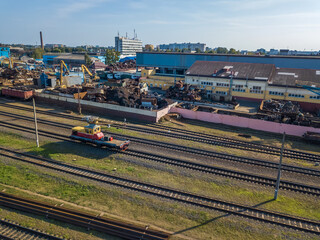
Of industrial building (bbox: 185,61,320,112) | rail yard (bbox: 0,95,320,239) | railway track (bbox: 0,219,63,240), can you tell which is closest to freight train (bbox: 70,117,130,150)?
rail yard (bbox: 0,95,320,239)

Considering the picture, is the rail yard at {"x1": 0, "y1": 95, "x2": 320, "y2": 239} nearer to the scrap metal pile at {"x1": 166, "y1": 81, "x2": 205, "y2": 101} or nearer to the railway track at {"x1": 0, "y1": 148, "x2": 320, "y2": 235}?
the railway track at {"x1": 0, "y1": 148, "x2": 320, "y2": 235}

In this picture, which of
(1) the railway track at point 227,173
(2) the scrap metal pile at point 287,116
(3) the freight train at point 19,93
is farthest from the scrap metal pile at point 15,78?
(2) the scrap metal pile at point 287,116

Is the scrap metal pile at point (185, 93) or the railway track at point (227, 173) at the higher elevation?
the scrap metal pile at point (185, 93)

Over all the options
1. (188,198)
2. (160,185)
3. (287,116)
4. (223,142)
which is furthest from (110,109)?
(287,116)

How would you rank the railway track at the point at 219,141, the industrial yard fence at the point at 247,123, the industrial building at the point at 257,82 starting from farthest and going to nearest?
the industrial building at the point at 257,82, the industrial yard fence at the point at 247,123, the railway track at the point at 219,141

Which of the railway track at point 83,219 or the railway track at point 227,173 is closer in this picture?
the railway track at point 83,219

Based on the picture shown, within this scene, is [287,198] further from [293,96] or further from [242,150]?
[293,96]

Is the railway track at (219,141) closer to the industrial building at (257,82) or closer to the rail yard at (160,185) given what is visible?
the rail yard at (160,185)
